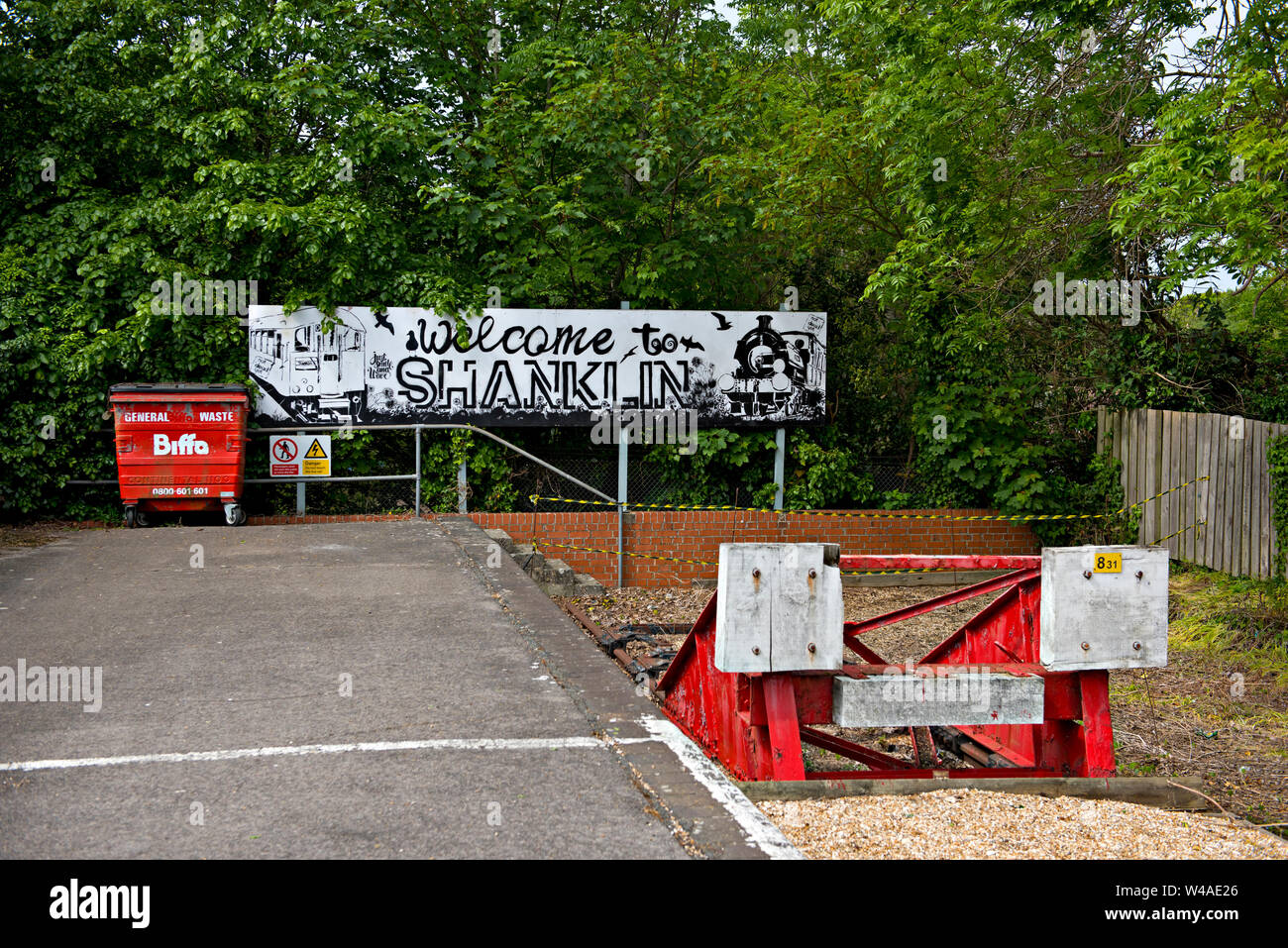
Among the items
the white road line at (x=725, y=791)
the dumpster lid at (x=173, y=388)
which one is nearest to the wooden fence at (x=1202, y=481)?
the white road line at (x=725, y=791)

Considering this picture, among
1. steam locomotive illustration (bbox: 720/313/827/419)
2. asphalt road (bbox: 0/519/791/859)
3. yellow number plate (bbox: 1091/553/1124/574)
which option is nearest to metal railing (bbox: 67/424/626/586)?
steam locomotive illustration (bbox: 720/313/827/419)

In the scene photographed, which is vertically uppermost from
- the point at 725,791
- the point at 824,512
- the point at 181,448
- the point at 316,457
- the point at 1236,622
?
the point at 181,448

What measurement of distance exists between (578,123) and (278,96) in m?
3.86

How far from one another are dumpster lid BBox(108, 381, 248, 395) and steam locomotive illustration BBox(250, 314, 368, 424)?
3.66ft

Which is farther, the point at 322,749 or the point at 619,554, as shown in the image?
the point at 619,554

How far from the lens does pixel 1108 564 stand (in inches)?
222

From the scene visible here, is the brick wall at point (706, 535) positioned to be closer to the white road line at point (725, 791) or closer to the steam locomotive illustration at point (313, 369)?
the steam locomotive illustration at point (313, 369)

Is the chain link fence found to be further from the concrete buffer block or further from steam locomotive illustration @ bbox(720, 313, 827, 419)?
the concrete buffer block

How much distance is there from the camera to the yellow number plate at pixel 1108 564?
222 inches

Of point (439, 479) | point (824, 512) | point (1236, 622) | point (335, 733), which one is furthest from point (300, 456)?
point (1236, 622)

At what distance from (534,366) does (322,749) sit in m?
10.3

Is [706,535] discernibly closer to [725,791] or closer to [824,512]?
[824,512]

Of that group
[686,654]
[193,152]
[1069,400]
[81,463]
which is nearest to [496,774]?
[686,654]

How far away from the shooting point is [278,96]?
14070 mm
